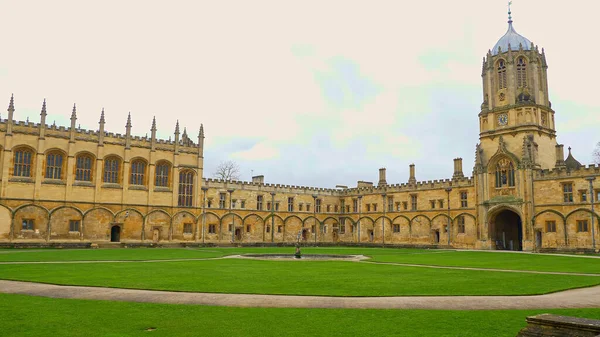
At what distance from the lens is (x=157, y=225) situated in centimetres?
4984

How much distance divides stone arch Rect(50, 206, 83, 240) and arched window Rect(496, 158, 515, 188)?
134ft

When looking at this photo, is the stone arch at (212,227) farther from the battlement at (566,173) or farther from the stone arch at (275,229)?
the battlement at (566,173)

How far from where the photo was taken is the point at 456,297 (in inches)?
501

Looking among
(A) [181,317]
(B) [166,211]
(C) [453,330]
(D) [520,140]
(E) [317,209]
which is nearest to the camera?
(C) [453,330]

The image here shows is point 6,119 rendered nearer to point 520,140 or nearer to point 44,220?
point 44,220

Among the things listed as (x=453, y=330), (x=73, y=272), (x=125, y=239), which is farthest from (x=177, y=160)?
(x=453, y=330)

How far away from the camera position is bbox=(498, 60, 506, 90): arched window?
1985 inches

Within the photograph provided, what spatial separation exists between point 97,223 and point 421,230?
113 feet

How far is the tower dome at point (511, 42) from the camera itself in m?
50.4

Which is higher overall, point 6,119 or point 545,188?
point 6,119

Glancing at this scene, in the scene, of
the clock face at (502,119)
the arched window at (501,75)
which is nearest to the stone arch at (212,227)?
the clock face at (502,119)

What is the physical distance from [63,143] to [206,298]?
130 ft

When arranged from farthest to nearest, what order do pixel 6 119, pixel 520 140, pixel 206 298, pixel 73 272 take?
pixel 520 140 → pixel 6 119 → pixel 73 272 → pixel 206 298

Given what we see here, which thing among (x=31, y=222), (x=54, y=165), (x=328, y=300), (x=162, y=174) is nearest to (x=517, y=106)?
(x=162, y=174)
